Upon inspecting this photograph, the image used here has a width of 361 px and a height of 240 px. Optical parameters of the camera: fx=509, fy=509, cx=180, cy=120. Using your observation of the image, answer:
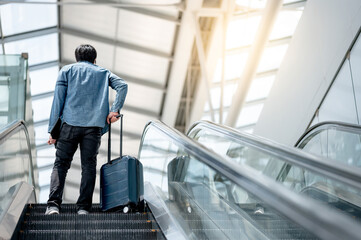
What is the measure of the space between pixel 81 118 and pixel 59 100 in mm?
294

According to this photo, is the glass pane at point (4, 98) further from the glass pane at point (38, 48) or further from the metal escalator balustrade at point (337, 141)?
the glass pane at point (38, 48)

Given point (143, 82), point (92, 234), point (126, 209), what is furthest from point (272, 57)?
point (92, 234)

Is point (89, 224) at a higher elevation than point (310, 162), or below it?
below

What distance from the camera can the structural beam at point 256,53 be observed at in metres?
11.0

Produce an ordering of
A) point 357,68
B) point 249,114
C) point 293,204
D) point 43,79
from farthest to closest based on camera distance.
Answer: point 249,114 → point 43,79 → point 357,68 → point 293,204

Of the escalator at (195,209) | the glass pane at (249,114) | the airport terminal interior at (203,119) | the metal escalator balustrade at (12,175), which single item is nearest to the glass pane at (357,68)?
the airport terminal interior at (203,119)

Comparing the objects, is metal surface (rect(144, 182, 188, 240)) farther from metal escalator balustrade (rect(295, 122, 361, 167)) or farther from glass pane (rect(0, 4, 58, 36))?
glass pane (rect(0, 4, 58, 36))

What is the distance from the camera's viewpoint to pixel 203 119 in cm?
662

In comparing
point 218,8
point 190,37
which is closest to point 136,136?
point 190,37

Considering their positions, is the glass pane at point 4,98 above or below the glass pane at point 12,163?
below

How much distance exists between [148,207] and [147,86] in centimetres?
1275

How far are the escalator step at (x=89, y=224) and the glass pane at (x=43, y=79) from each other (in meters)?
13.0

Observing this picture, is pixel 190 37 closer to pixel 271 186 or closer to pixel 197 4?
pixel 197 4

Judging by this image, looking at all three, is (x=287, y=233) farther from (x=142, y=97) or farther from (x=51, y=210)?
(x=142, y=97)
